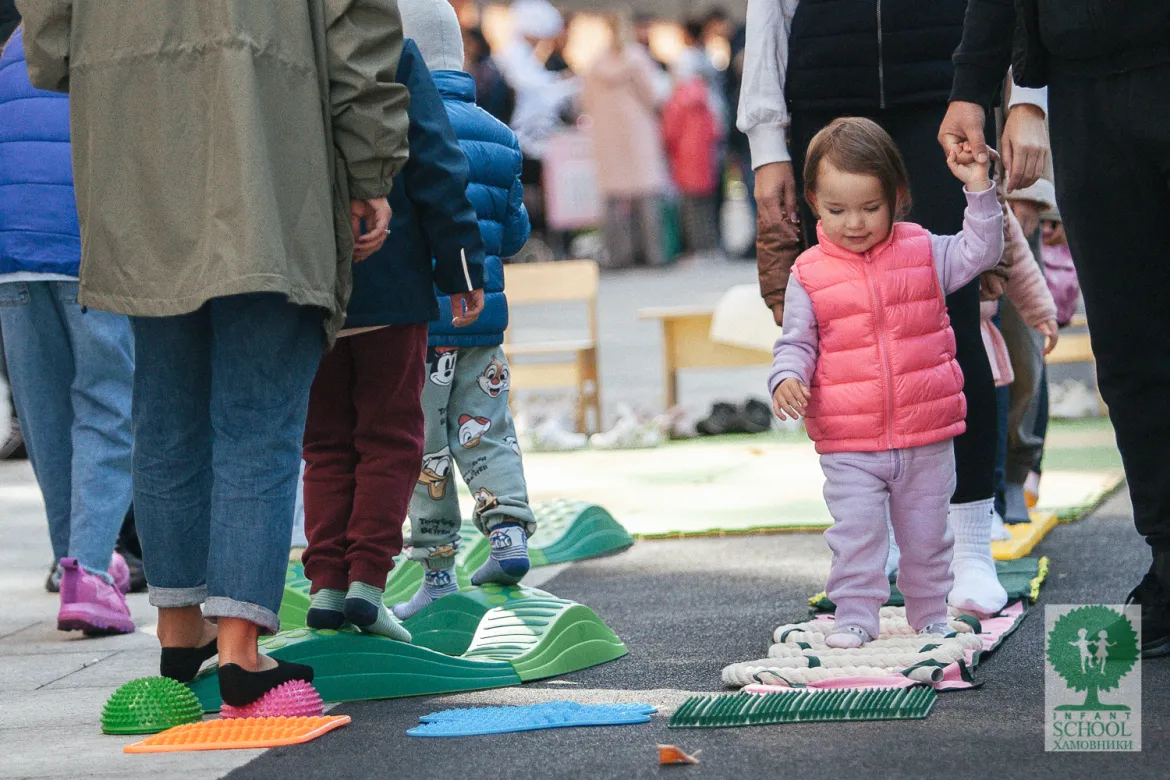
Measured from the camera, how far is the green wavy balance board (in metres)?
3.65

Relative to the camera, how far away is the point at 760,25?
4.26 metres

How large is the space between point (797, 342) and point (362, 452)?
1000 millimetres

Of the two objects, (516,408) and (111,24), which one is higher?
(111,24)

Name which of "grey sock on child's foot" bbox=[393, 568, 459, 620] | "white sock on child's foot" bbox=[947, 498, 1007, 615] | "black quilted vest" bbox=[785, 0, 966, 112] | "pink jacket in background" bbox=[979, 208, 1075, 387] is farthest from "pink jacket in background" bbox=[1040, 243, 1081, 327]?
"grey sock on child's foot" bbox=[393, 568, 459, 620]

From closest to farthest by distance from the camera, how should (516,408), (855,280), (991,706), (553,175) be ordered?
(991,706), (855,280), (516,408), (553,175)

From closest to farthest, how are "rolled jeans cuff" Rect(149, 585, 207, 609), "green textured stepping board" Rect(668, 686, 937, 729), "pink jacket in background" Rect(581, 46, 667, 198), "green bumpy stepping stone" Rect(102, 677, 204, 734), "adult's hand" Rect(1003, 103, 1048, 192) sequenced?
1. "green textured stepping board" Rect(668, 686, 937, 729)
2. "green bumpy stepping stone" Rect(102, 677, 204, 734)
3. "rolled jeans cuff" Rect(149, 585, 207, 609)
4. "adult's hand" Rect(1003, 103, 1048, 192)
5. "pink jacket in background" Rect(581, 46, 667, 198)

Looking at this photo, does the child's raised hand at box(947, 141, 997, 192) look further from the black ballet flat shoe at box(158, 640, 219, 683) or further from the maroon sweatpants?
the black ballet flat shoe at box(158, 640, 219, 683)

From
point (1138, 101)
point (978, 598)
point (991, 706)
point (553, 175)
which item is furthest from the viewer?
point (553, 175)

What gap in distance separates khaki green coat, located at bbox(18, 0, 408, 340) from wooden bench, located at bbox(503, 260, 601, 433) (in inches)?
240

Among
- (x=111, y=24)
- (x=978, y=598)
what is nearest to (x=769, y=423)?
(x=978, y=598)

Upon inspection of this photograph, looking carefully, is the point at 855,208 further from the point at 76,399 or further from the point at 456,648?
the point at 76,399

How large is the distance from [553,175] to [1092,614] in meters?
15.2

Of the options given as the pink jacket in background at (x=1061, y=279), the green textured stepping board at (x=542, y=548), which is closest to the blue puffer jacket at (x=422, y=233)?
the green textured stepping board at (x=542, y=548)

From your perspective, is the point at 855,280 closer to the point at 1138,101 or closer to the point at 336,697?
the point at 1138,101
